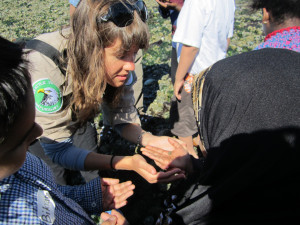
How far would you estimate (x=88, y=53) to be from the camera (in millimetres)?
1343

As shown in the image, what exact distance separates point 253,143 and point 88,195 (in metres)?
1.02

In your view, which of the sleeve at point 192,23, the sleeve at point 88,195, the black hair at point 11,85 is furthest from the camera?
the sleeve at point 192,23

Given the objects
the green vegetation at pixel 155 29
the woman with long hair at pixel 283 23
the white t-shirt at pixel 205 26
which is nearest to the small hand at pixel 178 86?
the white t-shirt at pixel 205 26

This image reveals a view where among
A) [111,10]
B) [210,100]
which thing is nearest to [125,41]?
[111,10]

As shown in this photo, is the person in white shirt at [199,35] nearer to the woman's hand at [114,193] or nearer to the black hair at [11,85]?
the woman's hand at [114,193]

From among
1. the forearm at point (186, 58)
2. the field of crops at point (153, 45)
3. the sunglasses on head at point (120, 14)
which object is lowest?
the field of crops at point (153, 45)

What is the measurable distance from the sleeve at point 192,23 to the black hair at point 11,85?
1.74 m

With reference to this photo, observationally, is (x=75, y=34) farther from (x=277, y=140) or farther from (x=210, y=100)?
(x=277, y=140)

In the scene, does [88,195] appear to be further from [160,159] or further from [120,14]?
[120,14]

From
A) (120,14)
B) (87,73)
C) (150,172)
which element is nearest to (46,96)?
(87,73)

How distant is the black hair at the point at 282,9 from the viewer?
61.0 inches

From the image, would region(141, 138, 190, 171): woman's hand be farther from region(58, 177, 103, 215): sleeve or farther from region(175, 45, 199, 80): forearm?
region(175, 45, 199, 80): forearm

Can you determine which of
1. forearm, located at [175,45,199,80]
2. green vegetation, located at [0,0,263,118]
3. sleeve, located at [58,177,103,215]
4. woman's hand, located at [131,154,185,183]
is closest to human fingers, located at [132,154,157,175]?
woman's hand, located at [131,154,185,183]

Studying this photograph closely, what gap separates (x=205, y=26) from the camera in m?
2.17
